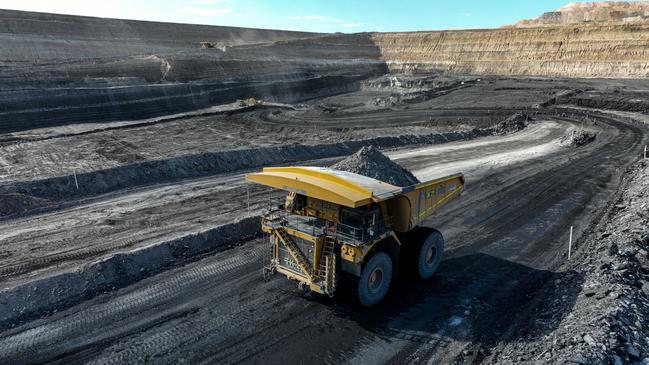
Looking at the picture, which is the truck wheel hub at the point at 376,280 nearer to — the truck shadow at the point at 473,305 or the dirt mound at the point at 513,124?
the truck shadow at the point at 473,305

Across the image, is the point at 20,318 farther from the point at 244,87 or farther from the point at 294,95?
the point at 294,95

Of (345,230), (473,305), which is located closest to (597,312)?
(473,305)

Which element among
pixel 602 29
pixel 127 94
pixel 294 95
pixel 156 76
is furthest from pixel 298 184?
pixel 602 29

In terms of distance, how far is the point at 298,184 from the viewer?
7.72 metres

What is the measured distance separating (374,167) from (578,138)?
18.6 meters

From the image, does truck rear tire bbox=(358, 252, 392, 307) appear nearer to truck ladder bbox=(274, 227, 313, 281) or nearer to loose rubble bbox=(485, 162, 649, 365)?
truck ladder bbox=(274, 227, 313, 281)

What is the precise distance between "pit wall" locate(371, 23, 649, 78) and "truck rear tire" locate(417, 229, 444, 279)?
47456 millimetres

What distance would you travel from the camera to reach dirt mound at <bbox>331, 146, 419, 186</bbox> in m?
10.4

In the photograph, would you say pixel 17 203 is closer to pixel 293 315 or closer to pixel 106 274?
pixel 106 274

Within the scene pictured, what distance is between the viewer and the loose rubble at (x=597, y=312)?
21.4 ft

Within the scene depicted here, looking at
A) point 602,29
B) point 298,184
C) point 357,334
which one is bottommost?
point 357,334

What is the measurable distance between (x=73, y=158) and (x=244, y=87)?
2382 cm

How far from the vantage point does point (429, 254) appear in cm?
912

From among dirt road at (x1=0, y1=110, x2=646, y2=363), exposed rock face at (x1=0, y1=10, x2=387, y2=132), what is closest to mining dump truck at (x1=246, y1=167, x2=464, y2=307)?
dirt road at (x1=0, y1=110, x2=646, y2=363)
